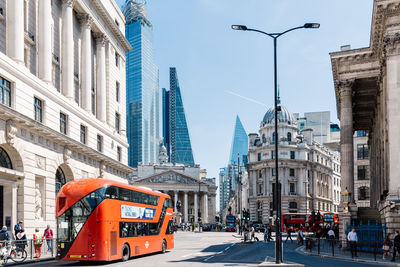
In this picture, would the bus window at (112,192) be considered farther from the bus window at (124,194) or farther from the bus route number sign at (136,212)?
the bus route number sign at (136,212)

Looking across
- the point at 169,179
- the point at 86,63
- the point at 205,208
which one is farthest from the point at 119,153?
the point at 205,208

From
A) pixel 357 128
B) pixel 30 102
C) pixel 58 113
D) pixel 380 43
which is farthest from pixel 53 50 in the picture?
pixel 357 128

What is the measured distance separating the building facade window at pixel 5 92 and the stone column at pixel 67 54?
370 inches

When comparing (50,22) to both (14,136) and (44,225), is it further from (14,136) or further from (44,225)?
→ (44,225)

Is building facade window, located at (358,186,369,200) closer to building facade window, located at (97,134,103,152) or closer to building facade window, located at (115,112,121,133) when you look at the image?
building facade window, located at (115,112,121,133)

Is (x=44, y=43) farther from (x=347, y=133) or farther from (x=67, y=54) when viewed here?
(x=347, y=133)

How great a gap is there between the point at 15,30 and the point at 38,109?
5.68 meters

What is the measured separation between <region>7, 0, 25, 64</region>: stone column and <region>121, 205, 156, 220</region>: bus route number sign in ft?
38.7

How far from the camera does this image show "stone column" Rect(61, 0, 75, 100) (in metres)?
38.8

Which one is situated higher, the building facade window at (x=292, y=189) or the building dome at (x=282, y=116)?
the building dome at (x=282, y=116)

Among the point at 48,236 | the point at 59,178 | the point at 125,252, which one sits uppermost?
the point at 59,178

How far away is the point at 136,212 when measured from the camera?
26844 mm

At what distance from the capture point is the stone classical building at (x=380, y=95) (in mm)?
29547

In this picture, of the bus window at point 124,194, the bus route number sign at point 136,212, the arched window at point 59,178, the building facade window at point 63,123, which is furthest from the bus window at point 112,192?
the building facade window at point 63,123
